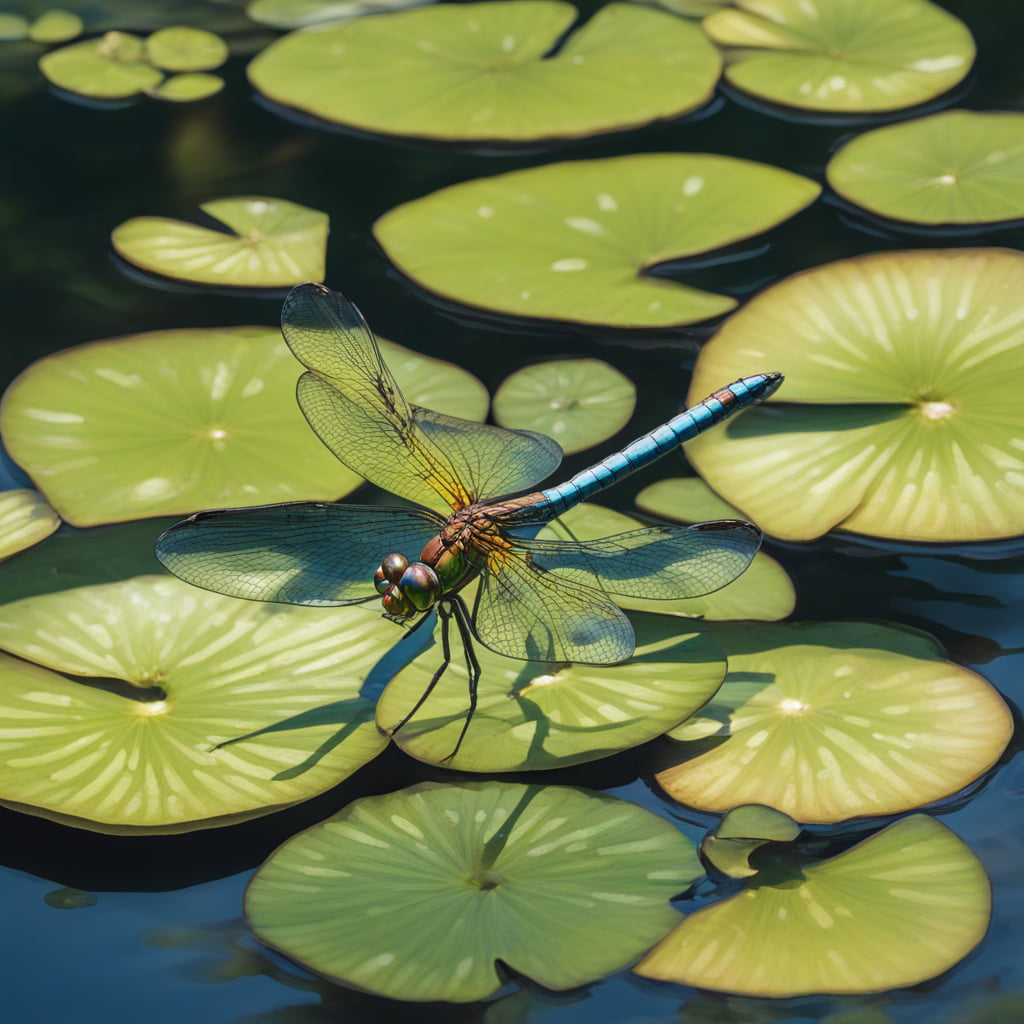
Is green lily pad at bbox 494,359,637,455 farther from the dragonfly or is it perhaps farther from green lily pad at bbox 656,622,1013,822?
green lily pad at bbox 656,622,1013,822

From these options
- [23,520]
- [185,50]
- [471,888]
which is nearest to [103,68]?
[185,50]

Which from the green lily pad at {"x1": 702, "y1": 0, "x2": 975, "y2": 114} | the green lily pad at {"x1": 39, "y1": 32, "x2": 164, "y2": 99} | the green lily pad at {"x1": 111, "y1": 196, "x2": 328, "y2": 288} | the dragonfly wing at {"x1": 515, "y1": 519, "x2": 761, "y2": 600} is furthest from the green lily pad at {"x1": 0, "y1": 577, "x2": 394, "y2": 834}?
the green lily pad at {"x1": 702, "y1": 0, "x2": 975, "y2": 114}

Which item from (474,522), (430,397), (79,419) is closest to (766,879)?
(474,522)

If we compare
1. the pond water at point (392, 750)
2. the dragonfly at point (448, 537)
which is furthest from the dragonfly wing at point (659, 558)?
the pond water at point (392, 750)

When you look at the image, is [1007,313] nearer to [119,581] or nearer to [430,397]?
[430,397]

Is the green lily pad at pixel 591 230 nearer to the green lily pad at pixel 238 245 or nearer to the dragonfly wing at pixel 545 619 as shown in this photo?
the green lily pad at pixel 238 245

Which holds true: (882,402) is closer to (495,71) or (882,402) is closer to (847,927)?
(847,927)
